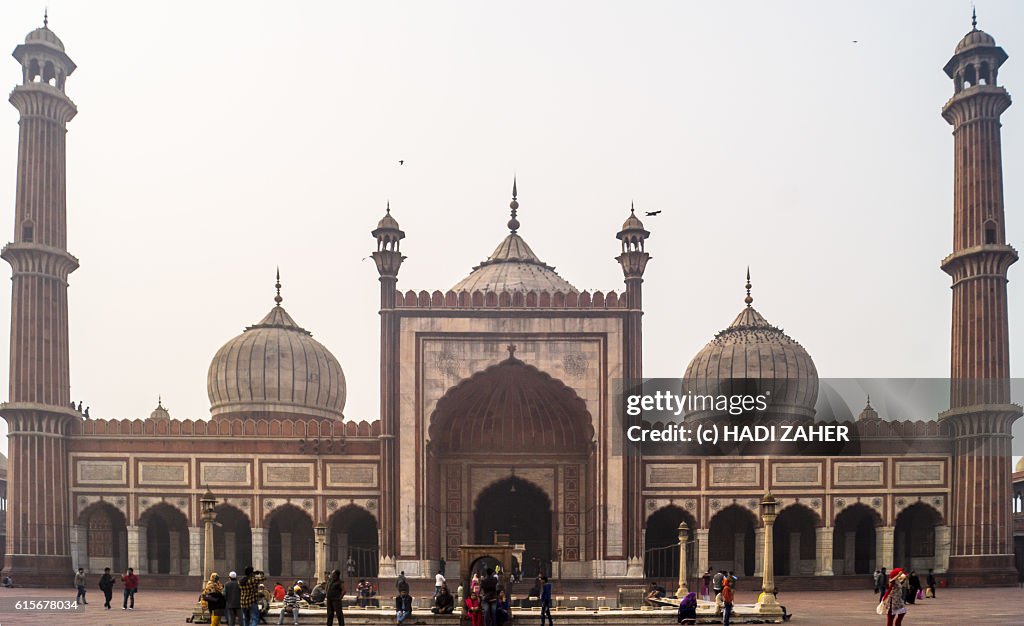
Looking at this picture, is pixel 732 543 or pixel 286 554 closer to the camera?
pixel 286 554

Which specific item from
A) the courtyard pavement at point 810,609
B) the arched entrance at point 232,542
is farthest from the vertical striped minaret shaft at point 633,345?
the arched entrance at point 232,542

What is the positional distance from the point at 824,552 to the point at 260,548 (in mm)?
13676

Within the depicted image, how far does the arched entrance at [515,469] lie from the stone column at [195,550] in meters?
5.57

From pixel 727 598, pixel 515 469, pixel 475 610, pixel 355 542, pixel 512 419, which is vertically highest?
pixel 512 419

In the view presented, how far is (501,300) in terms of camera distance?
31297mm

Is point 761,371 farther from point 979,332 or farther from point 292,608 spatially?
point 292,608

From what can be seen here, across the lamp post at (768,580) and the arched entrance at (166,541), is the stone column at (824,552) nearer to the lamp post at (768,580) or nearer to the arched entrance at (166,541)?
the lamp post at (768,580)

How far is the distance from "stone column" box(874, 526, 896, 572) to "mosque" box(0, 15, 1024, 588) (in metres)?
0.07

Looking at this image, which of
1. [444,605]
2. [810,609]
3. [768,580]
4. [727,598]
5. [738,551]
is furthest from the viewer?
[738,551]

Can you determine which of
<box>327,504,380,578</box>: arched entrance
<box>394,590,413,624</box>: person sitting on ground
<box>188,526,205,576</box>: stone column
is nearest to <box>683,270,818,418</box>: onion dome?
<box>327,504,380,578</box>: arched entrance

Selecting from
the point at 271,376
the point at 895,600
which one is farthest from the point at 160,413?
the point at 895,600

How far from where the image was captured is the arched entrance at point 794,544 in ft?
108

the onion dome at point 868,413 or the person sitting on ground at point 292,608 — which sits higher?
the onion dome at point 868,413

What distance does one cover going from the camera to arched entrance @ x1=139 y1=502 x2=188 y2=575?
1275 inches
